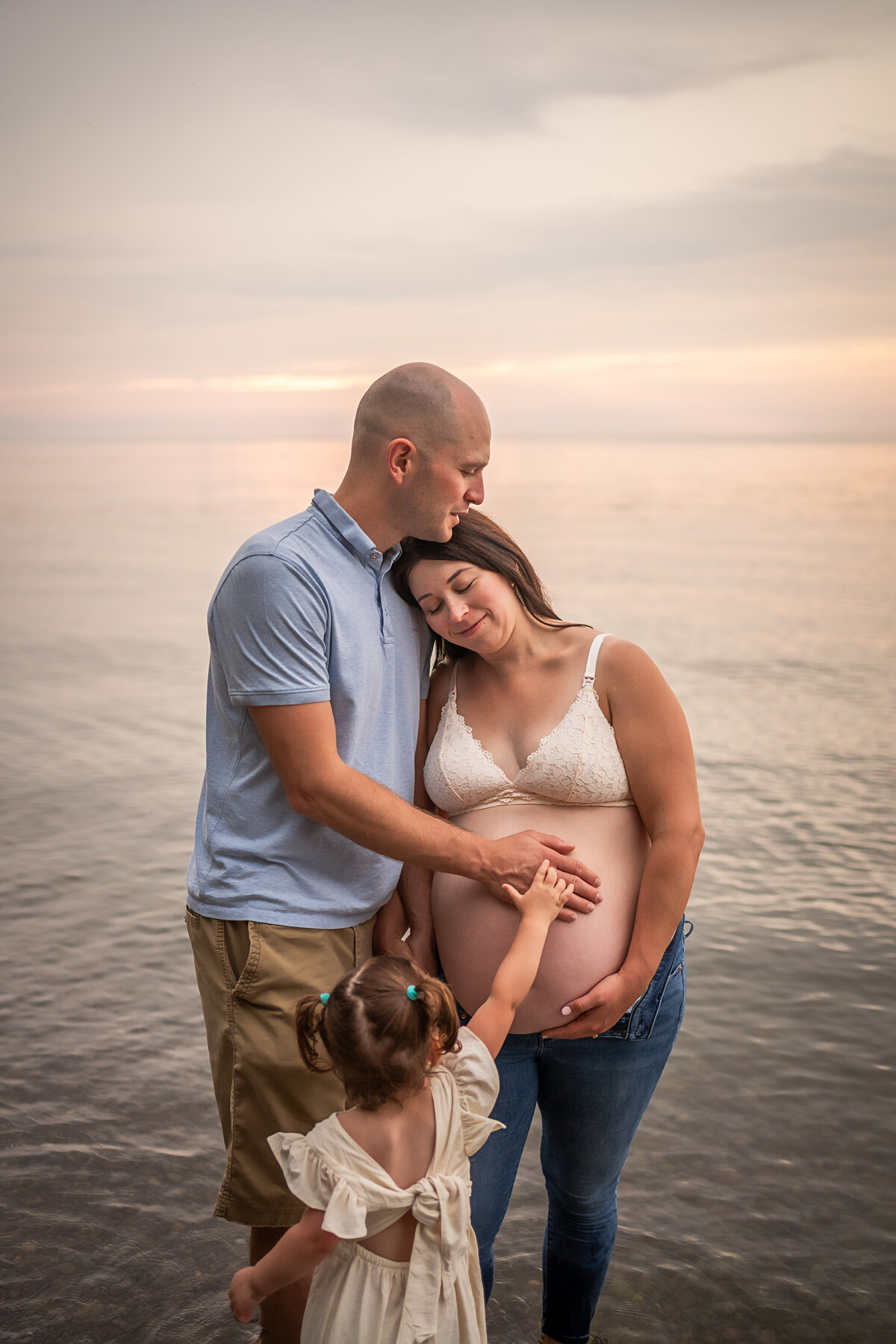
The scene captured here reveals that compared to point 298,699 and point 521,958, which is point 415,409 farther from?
point 521,958

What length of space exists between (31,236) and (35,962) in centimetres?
2392

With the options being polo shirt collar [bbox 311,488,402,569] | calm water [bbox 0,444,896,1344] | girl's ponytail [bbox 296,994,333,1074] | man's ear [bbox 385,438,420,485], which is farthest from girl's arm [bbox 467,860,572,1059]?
calm water [bbox 0,444,896,1344]

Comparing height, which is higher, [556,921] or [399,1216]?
[556,921]

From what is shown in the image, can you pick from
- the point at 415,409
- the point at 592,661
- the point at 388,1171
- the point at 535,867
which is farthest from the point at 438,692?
the point at 388,1171

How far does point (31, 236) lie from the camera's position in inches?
960

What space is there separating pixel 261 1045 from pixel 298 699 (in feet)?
2.37

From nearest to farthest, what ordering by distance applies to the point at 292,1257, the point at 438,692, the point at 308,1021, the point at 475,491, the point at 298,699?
the point at 292,1257
the point at 308,1021
the point at 298,699
the point at 475,491
the point at 438,692

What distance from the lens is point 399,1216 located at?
1.78 metres

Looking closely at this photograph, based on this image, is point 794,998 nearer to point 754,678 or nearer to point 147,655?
point 754,678

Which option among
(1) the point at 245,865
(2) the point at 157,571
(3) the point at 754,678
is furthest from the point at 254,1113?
(2) the point at 157,571

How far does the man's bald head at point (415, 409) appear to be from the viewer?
2125 mm

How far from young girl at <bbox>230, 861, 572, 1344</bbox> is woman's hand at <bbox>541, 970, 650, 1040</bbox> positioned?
31 cm

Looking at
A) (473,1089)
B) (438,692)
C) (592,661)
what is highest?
(592,661)

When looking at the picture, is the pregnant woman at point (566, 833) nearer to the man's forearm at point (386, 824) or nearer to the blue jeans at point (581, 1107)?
the blue jeans at point (581, 1107)
